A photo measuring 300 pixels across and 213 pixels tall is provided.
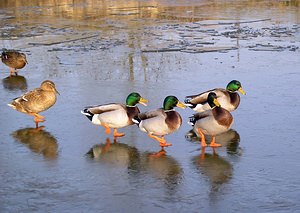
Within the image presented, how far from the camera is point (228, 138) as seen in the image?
6164mm

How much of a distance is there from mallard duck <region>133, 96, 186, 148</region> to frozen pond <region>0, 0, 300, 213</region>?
0.52 feet

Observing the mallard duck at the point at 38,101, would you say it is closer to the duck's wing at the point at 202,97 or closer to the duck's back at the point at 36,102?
the duck's back at the point at 36,102

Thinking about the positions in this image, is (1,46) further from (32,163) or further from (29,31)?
(32,163)

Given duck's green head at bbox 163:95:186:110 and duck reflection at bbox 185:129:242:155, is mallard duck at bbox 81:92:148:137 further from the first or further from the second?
duck reflection at bbox 185:129:242:155

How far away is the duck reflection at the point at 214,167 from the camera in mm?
4905

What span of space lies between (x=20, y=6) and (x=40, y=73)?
12516 millimetres

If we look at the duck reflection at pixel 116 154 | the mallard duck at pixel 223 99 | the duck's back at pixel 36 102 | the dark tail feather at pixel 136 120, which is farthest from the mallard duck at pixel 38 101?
the mallard duck at pixel 223 99

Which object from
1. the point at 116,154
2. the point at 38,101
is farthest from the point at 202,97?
the point at 38,101

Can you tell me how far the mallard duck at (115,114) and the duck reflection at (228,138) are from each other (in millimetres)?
634

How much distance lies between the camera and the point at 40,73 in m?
9.69

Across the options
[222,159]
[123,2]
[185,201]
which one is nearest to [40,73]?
[222,159]

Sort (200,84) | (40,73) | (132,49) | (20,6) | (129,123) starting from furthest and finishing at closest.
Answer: (20,6) < (132,49) < (40,73) < (200,84) < (129,123)

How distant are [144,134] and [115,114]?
44 centimetres

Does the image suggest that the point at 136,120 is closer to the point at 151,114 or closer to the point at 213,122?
the point at 151,114
